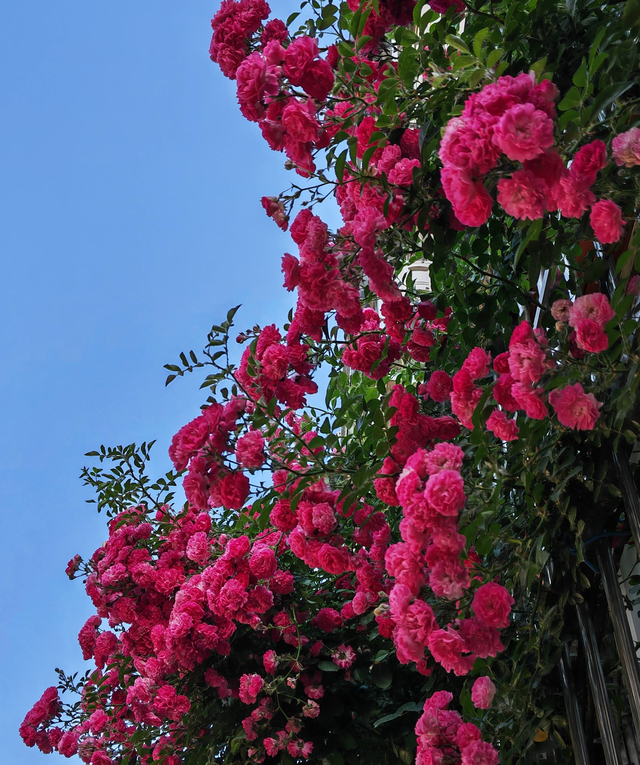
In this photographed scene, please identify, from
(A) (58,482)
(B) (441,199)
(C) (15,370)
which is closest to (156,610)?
(B) (441,199)

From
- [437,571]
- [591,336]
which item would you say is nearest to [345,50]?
[591,336]

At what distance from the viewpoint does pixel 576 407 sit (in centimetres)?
141

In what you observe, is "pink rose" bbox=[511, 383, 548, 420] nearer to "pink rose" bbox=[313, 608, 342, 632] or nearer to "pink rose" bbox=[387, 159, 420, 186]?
"pink rose" bbox=[387, 159, 420, 186]

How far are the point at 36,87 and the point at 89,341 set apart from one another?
2323 centimetres

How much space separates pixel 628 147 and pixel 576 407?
462 mm

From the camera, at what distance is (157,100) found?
60.9m

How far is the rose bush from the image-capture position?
51.8 inches

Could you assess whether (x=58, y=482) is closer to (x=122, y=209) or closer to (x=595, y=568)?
(x=122, y=209)

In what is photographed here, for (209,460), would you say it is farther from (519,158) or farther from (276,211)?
(519,158)

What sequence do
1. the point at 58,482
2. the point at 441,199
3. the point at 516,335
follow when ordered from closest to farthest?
1. the point at 516,335
2. the point at 441,199
3. the point at 58,482

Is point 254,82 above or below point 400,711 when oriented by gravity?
above

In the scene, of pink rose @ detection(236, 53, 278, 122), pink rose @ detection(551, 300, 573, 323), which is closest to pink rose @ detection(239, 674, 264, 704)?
pink rose @ detection(551, 300, 573, 323)

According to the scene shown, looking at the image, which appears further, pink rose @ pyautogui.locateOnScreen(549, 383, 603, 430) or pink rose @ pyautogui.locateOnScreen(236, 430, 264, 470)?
pink rose @ pyautogui.locateOnScreen(236, 430, 264, 470)

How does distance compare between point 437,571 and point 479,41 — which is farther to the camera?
point 437,571
